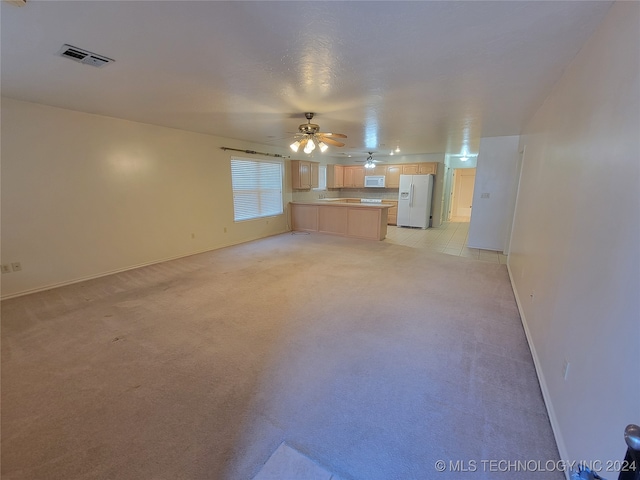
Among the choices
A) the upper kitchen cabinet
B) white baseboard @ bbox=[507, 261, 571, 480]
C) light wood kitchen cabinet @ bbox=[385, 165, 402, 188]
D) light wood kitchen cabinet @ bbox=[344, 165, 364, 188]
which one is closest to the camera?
white baseboard @ bbox=[507, 261, 571, 480]

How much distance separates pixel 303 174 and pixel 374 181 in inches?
114

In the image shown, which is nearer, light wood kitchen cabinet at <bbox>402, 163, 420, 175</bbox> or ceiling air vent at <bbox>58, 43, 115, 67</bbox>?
ceiling air vent at <bbox>58, 43, 115, 67</bbox>

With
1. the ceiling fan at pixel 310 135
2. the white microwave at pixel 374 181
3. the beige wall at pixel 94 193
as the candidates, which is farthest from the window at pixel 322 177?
the ceiling fan at pixel 310 135

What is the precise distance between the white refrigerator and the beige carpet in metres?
4.80

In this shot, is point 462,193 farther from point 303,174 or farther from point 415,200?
point 303,174

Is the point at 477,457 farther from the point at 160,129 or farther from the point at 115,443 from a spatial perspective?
the point at 160,129

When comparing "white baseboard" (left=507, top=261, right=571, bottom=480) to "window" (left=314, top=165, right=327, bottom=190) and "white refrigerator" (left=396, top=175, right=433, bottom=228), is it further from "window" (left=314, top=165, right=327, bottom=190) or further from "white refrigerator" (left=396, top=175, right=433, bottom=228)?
"window" (left=314, top=165, right=327, bottom=190)

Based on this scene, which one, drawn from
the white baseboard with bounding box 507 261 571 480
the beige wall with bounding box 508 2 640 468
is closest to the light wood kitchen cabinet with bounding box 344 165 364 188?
the beige wall with bounding box 508 2 640 468

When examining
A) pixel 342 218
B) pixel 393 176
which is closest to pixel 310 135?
pixel 342 218

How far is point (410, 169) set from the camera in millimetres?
8523

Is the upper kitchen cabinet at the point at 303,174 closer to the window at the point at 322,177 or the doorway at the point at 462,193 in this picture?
the window at the point at 322,177

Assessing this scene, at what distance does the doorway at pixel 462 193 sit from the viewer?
10.7m

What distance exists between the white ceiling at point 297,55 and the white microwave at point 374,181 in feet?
18.0

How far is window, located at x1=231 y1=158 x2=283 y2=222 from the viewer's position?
6.11m
